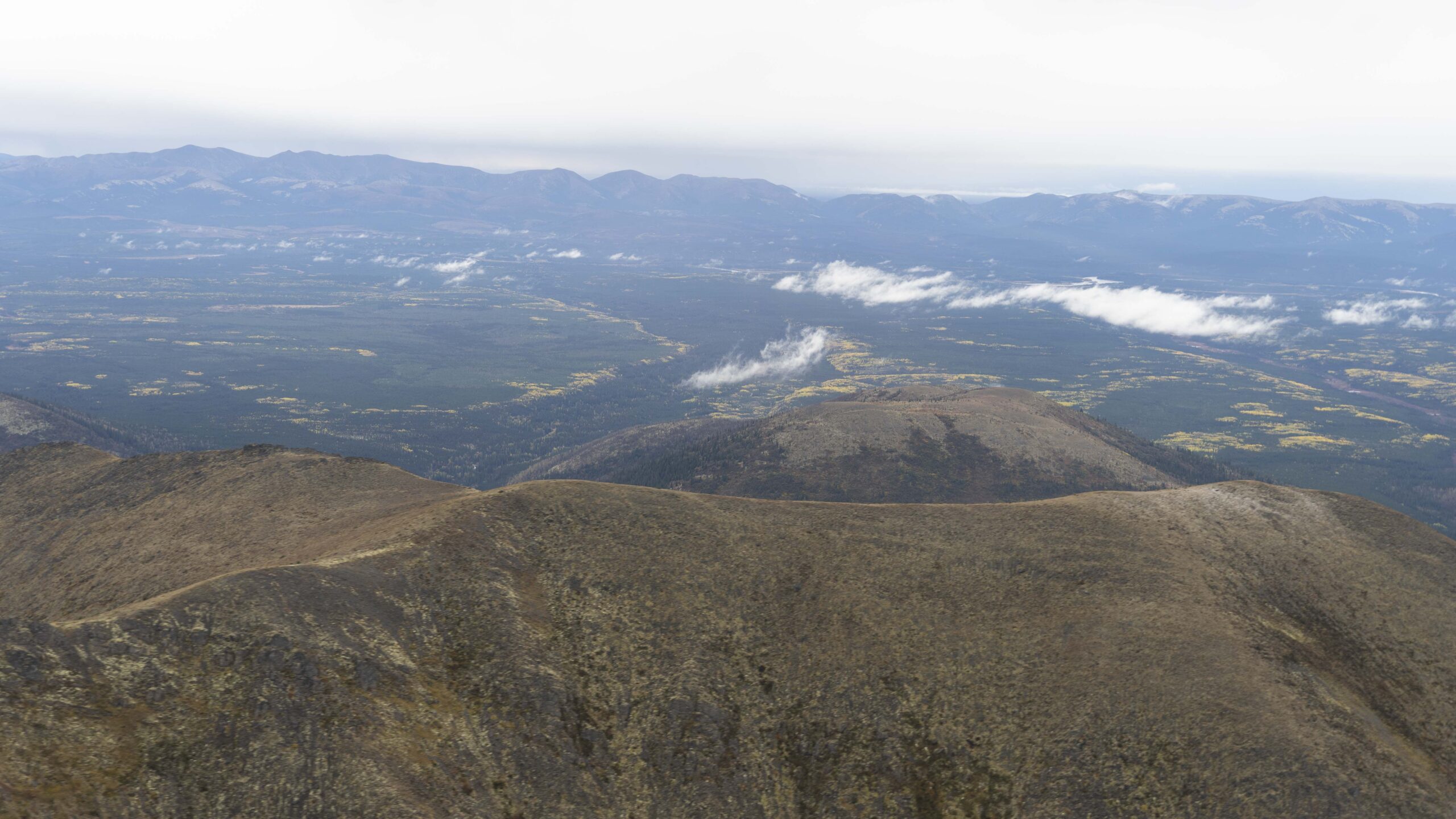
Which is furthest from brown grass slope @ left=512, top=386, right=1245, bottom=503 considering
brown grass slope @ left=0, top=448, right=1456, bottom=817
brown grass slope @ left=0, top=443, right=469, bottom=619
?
brown grass slope @ left=0, top=443, right=469, bottom=619

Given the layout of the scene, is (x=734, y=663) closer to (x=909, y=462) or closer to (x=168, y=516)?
(x=168, y=516)

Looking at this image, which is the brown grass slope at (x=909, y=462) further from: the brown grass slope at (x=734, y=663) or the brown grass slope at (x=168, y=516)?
the brown grass slope at (x=168, y=516)

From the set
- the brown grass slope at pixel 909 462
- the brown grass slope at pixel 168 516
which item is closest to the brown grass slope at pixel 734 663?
the brown grass slope at pixel 168 516

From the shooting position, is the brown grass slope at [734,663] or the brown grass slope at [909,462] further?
the brown grass slope at [909,462]

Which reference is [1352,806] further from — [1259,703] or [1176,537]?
[1176,537]

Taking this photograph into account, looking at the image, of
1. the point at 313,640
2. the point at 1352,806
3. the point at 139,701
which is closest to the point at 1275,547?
the point at 1352,806

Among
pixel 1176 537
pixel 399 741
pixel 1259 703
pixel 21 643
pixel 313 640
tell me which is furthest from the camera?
pixel 1176 537
